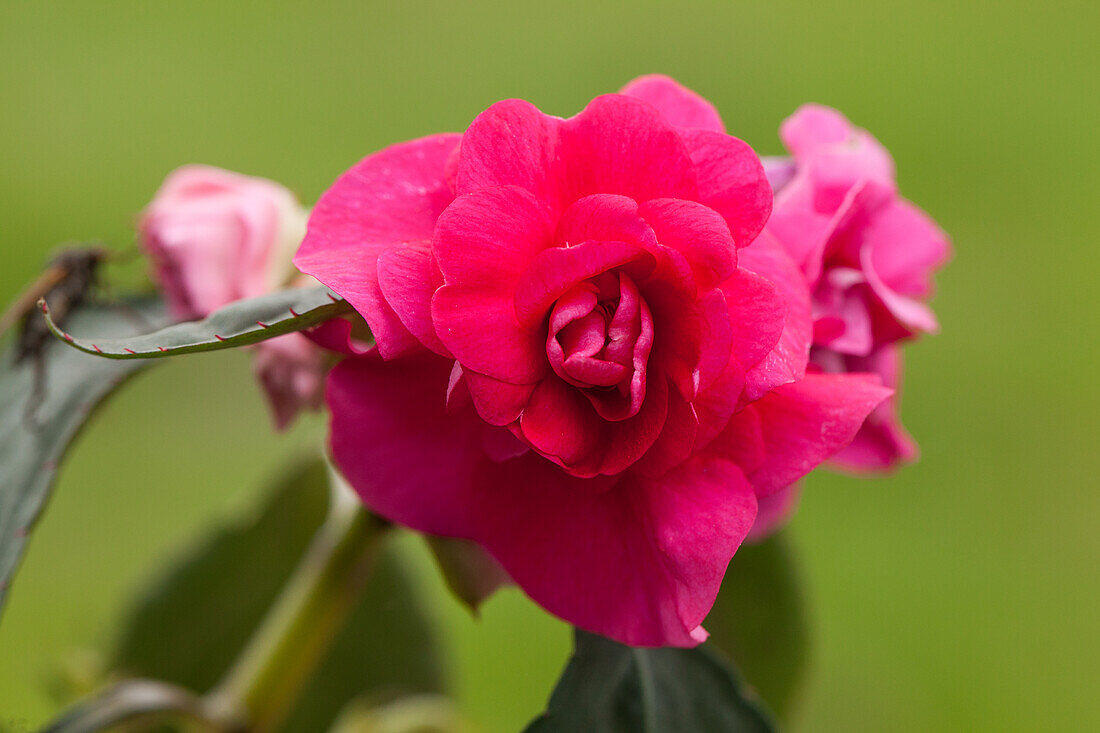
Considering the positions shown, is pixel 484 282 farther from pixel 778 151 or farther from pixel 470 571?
pixel 778 151

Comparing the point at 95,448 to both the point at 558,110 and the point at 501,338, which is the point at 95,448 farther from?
the point at 501,338

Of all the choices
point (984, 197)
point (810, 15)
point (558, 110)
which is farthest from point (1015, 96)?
point (558, 110)

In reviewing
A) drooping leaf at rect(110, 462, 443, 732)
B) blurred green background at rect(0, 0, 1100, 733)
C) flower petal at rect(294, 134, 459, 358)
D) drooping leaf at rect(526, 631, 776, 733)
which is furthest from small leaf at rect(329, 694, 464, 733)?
blurred green background at rect(0, 0, 1100, 733)

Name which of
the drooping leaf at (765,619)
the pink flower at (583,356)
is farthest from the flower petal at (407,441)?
the drooping leaf at (765,619)

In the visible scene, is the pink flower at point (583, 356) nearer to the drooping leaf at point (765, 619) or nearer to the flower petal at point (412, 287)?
the flower petal at point (412, 287)

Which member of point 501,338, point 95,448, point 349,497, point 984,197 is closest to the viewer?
point 501,338

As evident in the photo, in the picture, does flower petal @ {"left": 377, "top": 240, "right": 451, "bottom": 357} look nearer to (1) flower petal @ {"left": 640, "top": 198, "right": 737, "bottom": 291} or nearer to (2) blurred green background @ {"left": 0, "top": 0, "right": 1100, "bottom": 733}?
(1) flower petal @ {"left": 640, "top": 198, "right": 737, "bottom": 291}
